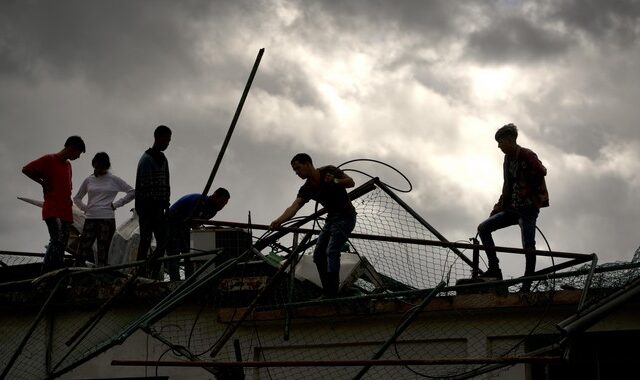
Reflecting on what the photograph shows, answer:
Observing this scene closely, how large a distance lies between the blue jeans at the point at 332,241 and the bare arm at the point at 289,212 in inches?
13.8

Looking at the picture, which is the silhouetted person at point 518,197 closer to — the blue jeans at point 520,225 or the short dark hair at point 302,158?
the blue jeans at point 520,225

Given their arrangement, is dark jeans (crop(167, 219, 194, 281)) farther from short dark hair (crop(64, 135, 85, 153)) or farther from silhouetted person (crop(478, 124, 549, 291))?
silhouetted person (crop(478, 124, 549, 291))

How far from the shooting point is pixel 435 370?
9.47 m

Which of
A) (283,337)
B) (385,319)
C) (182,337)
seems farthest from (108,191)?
(385,319)

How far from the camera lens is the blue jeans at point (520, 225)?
32.0ft

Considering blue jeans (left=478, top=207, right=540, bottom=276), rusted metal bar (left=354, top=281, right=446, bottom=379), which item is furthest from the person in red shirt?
blue jeans (left=478, top=207, right=540, bottom=276)

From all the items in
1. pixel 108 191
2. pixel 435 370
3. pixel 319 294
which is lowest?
pixel 435 370

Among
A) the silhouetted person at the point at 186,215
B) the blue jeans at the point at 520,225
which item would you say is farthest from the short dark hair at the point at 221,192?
the blue jeans at the point at 520,225

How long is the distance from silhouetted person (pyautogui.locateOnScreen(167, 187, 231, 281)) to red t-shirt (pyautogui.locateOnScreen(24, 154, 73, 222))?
121cm

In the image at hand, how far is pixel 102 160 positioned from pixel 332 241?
148 inches

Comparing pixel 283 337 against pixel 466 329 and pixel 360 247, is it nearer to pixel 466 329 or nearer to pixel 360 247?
pixel 360 247

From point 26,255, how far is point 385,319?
18.1ft

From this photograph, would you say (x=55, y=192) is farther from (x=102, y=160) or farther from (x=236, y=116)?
(x=236, y=116)

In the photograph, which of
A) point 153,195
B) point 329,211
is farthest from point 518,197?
point 153,195
